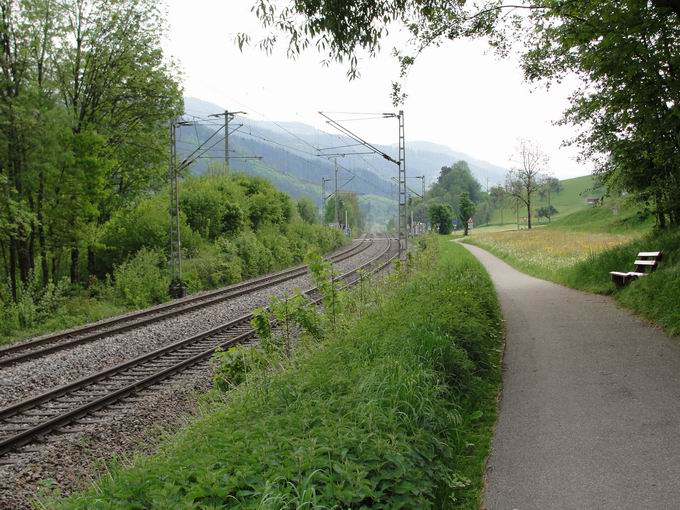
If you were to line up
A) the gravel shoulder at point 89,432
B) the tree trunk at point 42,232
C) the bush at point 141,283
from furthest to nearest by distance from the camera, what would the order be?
1. the bush at point 141,283
2. the tree trunk at point 42,232
3. the gravel shoulder at point 89,432

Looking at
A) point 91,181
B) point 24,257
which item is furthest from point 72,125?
Answer: point 24,257

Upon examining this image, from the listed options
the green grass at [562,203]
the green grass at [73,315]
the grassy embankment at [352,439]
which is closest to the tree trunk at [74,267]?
the green grass at [73,315]

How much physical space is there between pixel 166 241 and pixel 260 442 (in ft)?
88.7

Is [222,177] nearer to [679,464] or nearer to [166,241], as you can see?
[166,241]

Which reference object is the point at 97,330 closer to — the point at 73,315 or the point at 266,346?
the point at 73,315

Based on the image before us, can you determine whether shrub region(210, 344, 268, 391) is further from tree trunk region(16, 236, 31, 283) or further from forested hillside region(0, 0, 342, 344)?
tree trunk region(16, 236, 31, 283)

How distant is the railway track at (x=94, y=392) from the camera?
8527 mm

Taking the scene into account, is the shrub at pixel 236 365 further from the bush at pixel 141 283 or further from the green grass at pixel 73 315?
the bush at pixel 141 283

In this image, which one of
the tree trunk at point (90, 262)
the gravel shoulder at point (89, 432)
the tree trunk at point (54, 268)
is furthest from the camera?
the tree trunk at point (90, 262)

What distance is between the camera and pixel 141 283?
2420 centimetres

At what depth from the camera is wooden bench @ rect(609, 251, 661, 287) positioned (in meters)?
14.1

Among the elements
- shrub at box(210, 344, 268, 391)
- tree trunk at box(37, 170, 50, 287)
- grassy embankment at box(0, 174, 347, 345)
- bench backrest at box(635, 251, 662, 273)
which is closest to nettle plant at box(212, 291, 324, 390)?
shrub at box(210, 344, 268, 391)

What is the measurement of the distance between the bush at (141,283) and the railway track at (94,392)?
9.42 m

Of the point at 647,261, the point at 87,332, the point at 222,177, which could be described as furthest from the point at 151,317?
the point at 222,177
